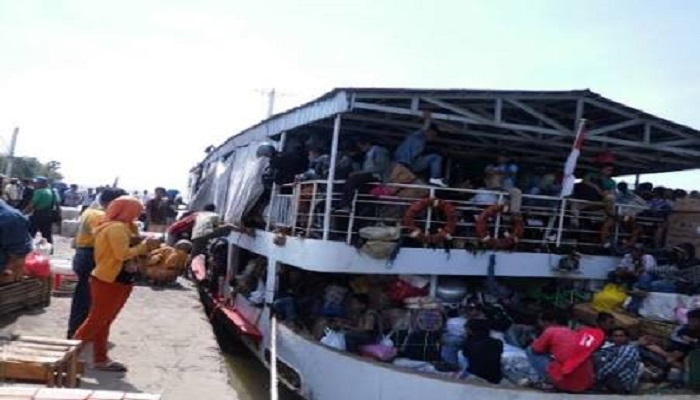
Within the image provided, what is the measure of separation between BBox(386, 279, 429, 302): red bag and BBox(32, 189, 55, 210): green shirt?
8.05 m

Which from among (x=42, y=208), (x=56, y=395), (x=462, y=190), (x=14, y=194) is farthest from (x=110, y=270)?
(x=14, y=194)

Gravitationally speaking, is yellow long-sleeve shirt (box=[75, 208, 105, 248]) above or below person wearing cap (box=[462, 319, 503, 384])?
above

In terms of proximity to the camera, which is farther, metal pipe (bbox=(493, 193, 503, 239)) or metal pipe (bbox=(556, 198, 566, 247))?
metal pipe (bbox=(556, 198, 566, 247))

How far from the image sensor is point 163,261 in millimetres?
11516

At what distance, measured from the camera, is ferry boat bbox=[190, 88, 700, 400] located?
7.69m

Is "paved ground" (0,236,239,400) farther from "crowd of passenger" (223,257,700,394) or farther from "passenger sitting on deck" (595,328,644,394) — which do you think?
"passenger sitting on deck" (595,328,644,394)


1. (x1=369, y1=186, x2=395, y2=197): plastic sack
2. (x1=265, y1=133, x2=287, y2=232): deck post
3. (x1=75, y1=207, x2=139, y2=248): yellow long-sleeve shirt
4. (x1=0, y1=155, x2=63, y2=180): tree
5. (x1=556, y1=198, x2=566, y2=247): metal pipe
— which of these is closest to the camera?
(x1=75, y1=207, x2=139, y2=248): yellow long-sleeve shirt

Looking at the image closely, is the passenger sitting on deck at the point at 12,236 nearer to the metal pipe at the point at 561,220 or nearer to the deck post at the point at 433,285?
the deck post at the point at 433,285

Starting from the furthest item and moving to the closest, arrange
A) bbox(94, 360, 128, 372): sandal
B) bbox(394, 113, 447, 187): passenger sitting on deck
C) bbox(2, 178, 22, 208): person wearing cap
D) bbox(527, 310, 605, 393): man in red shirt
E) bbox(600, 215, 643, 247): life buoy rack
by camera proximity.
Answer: bbox(2, 178, 22, 208): person wearing cap, bbox(600, 215, 643, 247): life buoy rack, bbox(394, 113, 447, 187): passenger sitting on deck, bbox(527, 310, 605, 393): man in red shirt, bbox(94, 360, 128, 372): sandal

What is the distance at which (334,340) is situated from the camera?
7730mm

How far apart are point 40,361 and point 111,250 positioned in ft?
4.46

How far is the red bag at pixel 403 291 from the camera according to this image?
27.6 ft

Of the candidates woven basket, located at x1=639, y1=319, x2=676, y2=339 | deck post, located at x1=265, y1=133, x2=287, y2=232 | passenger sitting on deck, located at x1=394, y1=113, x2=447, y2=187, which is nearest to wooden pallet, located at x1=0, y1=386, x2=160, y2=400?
passenger sitting on deck, located at x1=394, y1=113, x2=447, y2=187

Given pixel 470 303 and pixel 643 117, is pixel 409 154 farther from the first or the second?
pixel 643 117
